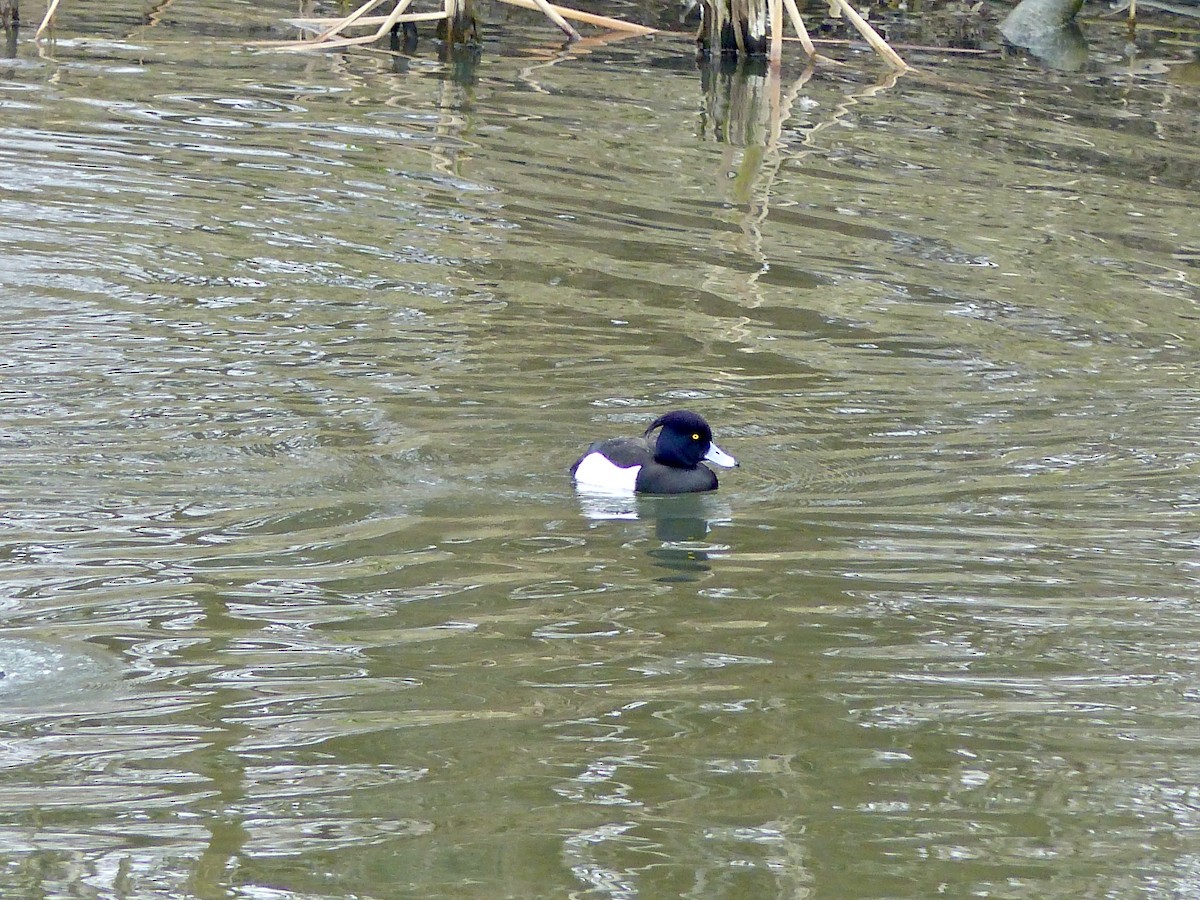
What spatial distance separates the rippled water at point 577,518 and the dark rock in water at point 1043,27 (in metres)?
7.81

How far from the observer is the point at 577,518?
25.8 feet

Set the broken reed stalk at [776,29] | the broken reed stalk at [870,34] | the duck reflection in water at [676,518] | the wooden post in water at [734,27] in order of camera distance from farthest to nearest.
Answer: the wooden post in water at [734,27] < the broken reed stalk at [776,29] < the broken reed stalk at [870,34] < the duck reflection in water at [676,518]

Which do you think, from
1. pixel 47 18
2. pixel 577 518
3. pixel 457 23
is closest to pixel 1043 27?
pixel 457 23

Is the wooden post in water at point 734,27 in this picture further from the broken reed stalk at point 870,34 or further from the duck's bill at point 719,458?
the duck's bill at point 719,458

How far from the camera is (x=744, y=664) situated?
5.96 m

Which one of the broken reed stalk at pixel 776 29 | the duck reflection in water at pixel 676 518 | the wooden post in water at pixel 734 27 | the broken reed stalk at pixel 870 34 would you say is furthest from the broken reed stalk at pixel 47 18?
the duck reflection in water at pixel 676 518

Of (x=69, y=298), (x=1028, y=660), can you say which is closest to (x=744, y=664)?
(x=1028, y=660)

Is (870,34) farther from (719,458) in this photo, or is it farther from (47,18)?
(719,458)

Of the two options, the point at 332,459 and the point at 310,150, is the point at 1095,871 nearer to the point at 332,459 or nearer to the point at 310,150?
the point at 332,459

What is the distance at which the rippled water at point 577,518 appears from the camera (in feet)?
15.7

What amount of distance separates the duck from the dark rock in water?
16.8 m

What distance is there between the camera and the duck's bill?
27.0 ft

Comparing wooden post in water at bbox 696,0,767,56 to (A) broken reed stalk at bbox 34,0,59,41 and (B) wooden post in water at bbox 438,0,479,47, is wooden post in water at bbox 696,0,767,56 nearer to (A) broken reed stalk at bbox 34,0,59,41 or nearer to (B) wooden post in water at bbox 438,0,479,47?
(B) wooden post in water at bbox 438,0,479,47

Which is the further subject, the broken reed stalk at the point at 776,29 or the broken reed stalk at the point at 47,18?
the broken reed stalk at the point at 776,29
